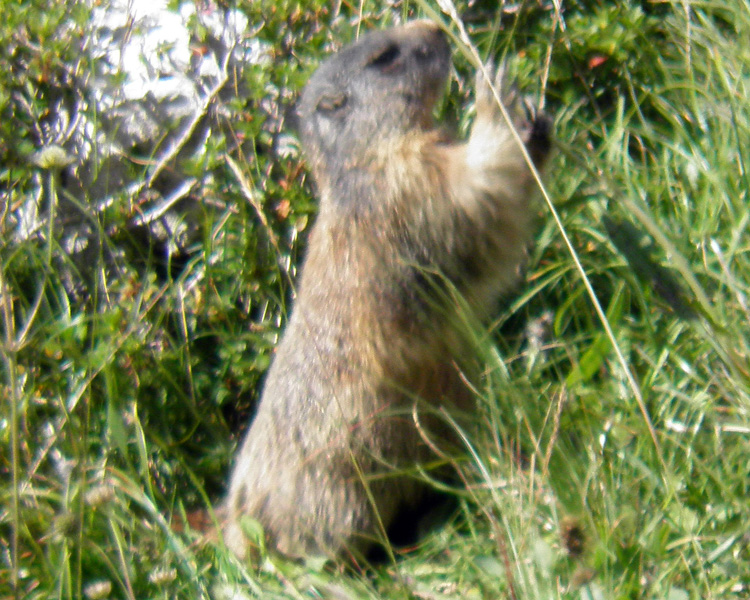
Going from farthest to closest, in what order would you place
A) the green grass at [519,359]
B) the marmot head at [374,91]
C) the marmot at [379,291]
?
the marmot head at [374,91]
the marmot at [379,291]
the green grass at [519,359]

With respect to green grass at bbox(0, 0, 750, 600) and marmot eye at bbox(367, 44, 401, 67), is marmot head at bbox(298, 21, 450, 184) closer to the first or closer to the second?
marmot eye at bbox(367, 44, 401, 67)

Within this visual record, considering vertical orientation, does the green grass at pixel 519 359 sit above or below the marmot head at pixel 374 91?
below

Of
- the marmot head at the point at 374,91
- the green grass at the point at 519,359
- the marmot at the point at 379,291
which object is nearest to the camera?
the green grass at the point at 519,359

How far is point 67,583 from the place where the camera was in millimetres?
2600

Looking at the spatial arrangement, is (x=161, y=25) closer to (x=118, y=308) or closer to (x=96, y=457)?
(x=118, y=308)

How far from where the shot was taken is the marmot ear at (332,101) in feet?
11.1

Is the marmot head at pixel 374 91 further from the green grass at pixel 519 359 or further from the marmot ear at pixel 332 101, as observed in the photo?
the green grass at pixel 519 359

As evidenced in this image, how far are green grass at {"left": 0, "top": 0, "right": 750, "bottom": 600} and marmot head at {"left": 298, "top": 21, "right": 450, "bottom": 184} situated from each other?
474 millimetres

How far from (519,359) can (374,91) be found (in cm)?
139

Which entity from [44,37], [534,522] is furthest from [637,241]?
[44,37]

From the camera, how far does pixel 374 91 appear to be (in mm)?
3348

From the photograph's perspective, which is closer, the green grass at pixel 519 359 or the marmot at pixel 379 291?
the green grass at pixel 519 359

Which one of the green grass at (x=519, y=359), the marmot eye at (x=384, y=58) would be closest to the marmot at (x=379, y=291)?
the marmot eye at (x=384, y=58)

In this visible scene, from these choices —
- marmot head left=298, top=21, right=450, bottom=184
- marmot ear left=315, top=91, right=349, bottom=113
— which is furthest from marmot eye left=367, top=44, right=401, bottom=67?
marmot ear left=315, top=91, right=349, bottom=113
